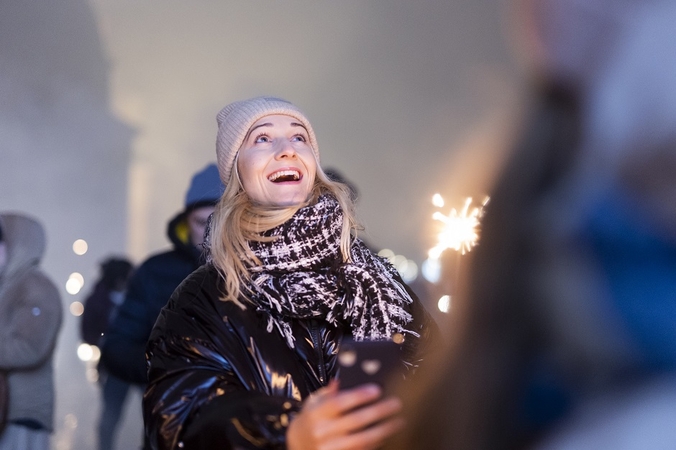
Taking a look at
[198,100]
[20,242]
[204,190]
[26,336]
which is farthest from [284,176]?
[198,100]

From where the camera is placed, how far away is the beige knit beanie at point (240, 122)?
158 cm

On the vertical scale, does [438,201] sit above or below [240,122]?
above

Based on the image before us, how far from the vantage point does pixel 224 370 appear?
4.04 ft

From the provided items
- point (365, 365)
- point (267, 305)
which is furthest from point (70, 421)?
point (365, 365)

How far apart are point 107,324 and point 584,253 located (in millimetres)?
3720

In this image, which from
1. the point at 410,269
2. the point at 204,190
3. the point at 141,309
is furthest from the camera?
the point at 410,269

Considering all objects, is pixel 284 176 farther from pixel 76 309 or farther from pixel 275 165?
pixel 76 309

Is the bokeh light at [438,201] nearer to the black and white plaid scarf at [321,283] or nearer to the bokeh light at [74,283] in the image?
the bokeh light at [74,283]

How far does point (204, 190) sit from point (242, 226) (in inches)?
64.4

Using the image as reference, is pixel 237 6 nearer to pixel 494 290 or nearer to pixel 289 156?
pixel 289 156

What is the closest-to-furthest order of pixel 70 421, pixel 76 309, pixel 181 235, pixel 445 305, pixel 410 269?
pixel 445 305 < pixel 181 235 < pixel 70 421 < pixel 76 309 < pixel 410 269

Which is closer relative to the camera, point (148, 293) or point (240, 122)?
point (240, 122)

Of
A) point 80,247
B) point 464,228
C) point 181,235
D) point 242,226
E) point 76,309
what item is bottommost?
point 464,228

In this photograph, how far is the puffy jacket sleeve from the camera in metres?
1.05
